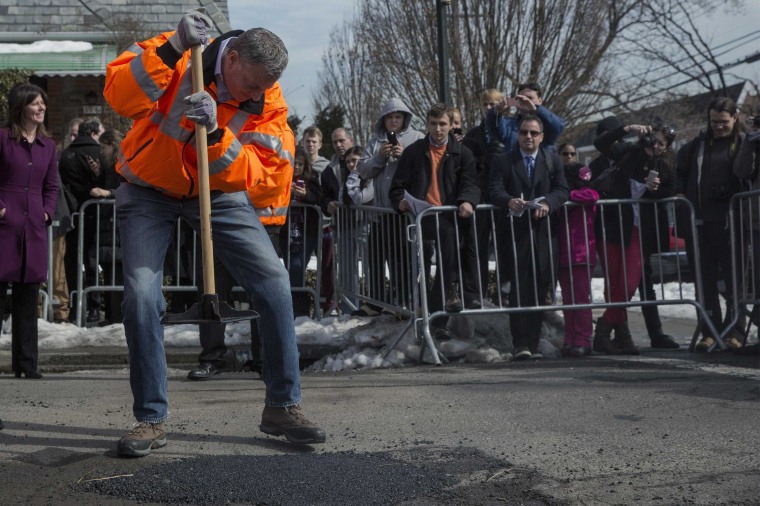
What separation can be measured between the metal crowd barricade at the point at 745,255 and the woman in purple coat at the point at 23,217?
5.21 meters

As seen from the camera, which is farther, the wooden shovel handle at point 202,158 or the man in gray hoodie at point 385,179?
the man in gray hoodie at point 385,179

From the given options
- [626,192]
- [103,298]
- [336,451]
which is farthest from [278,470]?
[103,298]

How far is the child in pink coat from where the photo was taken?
29.1 ft

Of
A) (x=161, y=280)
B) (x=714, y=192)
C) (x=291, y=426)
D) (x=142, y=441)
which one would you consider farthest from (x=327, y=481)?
(x=714, y=192)

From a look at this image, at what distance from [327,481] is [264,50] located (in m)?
1.76

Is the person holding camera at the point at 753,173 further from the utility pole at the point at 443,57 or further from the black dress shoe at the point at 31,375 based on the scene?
the black dress shoe at the point at 31,375

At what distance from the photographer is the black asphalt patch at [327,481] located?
397 centimetres

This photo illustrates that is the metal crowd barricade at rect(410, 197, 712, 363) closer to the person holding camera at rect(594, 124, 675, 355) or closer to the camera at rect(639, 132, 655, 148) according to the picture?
the person holding camera at rect(594, 124, 675, 355)

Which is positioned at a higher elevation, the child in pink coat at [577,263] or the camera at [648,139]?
the camera at [648,139]

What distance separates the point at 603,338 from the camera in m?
8.98

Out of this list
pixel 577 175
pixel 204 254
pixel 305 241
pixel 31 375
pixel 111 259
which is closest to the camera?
pixel 204 254

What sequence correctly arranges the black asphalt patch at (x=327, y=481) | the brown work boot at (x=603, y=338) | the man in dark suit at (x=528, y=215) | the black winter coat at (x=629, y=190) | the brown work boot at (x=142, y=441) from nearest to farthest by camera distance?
the black asphalt patch at (x=327, y=481) < the brown work boot at (x=142, y=441) < the man in dark suit at (x=528, y=215) < the brown work boot at (x=603, y=338) < the black winter coat at (x=629, y=190)

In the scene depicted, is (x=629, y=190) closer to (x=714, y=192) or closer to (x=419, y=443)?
(x=714, y=192)

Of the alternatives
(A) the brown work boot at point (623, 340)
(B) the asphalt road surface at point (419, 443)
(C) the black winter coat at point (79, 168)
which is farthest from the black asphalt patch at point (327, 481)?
(C) the black winter coat at point (79, 168)
